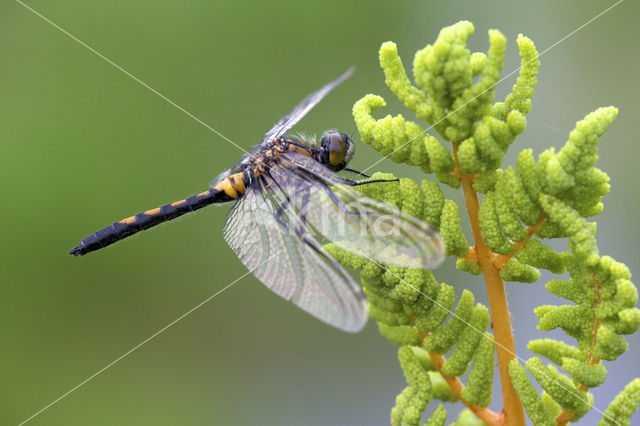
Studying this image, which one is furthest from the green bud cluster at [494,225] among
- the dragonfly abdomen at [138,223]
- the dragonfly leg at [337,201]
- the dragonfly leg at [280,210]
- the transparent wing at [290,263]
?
the dragonfly abdomen at [138,223]

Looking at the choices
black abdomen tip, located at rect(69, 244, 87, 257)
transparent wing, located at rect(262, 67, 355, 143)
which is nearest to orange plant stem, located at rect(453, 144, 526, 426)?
transparent wing, located at rect(262, 67, 355, 143)

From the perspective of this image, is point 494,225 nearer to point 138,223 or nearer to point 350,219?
point 350,219

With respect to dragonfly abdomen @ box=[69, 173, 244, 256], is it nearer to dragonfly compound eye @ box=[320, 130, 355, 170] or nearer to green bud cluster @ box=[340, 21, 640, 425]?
dragonfly compound eye @ box=[320, 130, 355, 170]

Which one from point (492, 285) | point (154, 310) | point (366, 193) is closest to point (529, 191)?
point (492, 285)

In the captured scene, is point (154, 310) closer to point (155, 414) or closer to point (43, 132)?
point (155, 414)

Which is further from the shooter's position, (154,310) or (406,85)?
(154,310)
